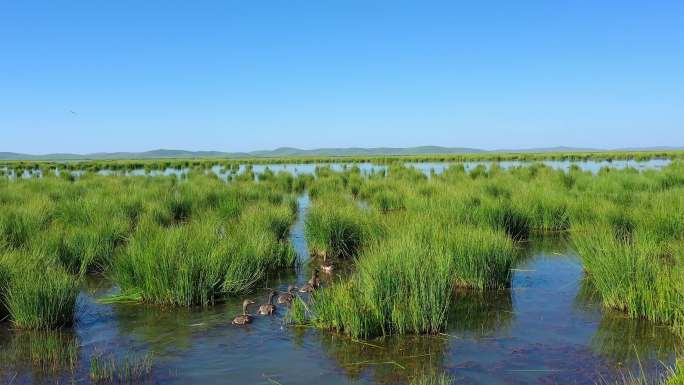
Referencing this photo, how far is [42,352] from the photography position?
5645mm

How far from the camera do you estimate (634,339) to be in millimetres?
5852

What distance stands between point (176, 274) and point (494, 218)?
7065 mm

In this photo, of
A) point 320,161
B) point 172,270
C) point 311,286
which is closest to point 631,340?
point 311,286

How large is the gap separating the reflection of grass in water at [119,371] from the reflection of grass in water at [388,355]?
5.95 feet

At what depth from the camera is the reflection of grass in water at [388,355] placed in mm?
5164

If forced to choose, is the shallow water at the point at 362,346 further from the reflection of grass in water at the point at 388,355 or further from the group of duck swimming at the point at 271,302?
the group of duck swimming at the point at 271,302

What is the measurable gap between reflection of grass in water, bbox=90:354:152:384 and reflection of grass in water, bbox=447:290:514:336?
3356mm

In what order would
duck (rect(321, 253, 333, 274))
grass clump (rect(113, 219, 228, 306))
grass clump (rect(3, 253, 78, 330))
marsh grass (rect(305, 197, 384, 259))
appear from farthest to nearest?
marsh grass (rect(305, 197, 384, 259)) < duck (rect(321, 253, 333, 274)) < grass clump (rect(113, 219, 228, 306)) < grass clump (rect(3, 253, 78, 330))

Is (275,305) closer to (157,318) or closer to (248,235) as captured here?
(157,318)

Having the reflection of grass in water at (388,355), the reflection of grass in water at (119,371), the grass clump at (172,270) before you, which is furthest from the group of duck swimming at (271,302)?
the reflection of grass in water at (119,371)

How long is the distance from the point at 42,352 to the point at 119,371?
3.61ft

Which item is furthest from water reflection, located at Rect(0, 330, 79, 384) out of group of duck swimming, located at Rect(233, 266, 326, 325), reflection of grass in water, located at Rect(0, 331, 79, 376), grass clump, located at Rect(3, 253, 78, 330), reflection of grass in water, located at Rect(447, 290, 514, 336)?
reflection of grass in water, located at Rect(447, 290, 514, 336)

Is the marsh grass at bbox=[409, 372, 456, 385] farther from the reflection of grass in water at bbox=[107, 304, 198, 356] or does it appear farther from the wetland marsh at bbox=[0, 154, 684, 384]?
the reflection of grass in water at bbox=[107, 304, 198, 356]

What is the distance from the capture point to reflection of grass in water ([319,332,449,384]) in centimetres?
516
